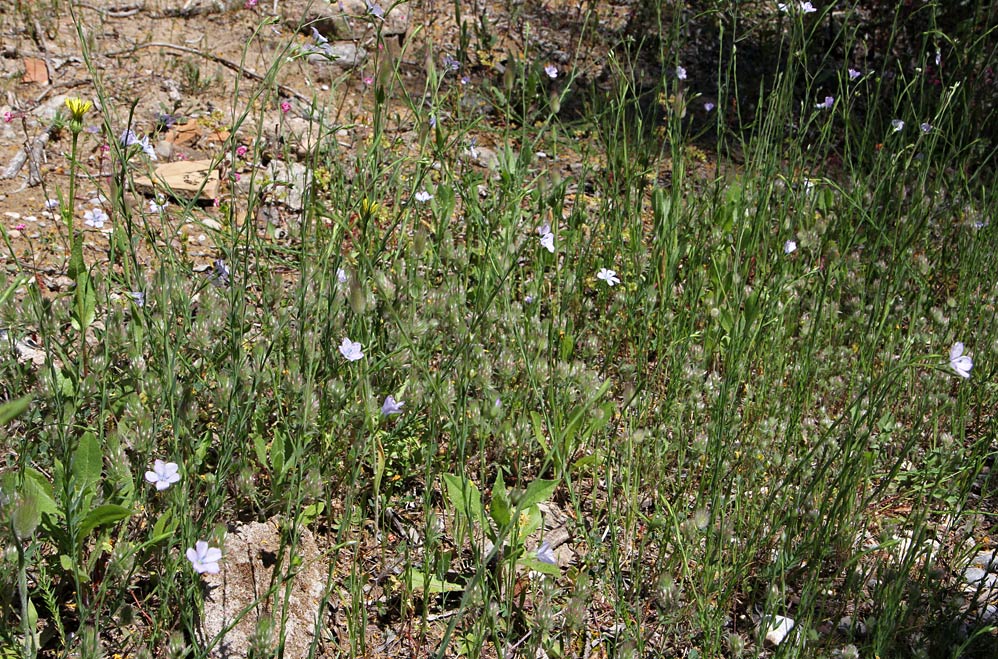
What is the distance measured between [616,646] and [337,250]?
3.43 ft

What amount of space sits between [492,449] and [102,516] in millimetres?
1022

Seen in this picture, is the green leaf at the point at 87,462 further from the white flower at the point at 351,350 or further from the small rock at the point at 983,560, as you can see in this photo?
the small rock at the point at 983,560

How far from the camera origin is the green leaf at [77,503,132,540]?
1.73m

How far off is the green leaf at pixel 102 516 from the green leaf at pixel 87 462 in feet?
0.27

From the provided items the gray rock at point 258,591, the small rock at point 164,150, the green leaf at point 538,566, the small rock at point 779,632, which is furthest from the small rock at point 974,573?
the small rock at point 164,150

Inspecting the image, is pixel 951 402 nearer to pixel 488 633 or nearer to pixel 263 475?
pixel 488 633

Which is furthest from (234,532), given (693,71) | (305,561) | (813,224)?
(693,71)

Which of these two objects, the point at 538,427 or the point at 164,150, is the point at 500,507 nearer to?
the point at 538,427

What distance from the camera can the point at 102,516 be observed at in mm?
1750

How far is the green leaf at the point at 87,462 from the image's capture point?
1.80 metres

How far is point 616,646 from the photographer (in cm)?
187

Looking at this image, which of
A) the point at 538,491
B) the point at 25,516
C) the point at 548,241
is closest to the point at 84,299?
the point at 25,516

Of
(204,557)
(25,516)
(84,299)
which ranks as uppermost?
(25,516)

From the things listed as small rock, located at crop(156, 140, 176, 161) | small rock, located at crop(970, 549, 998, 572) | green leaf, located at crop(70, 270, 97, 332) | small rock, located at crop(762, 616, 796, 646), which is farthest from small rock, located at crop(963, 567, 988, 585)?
small rock, located at crop(156, 140, 176, 161)
